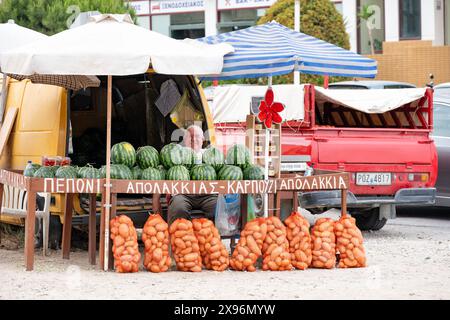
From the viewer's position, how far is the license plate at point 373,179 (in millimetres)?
11766

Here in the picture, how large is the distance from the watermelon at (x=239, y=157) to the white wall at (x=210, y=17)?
2411 cm

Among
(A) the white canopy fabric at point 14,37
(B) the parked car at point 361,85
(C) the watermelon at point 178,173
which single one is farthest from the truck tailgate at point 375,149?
(B) the parked car at point 361,85

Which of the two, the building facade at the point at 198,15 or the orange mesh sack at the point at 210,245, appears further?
the building facade at the point at 198,15

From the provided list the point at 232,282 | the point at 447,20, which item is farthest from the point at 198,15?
the point at 232,282

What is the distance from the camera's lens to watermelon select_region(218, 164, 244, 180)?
9188 mm

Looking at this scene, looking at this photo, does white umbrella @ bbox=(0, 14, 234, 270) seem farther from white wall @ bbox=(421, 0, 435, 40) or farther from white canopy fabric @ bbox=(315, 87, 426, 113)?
white wall @ bbox=(421, 0, 435, 40)

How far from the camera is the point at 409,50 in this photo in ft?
92.2

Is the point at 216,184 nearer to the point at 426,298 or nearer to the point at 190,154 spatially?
the point at 190,154

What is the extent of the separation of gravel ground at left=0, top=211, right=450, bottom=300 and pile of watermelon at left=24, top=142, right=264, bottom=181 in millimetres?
844

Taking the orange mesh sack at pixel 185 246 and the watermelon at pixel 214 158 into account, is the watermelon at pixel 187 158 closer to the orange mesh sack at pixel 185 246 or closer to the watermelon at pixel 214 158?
the watermelon at pixel 214 158

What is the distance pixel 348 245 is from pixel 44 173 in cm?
277
